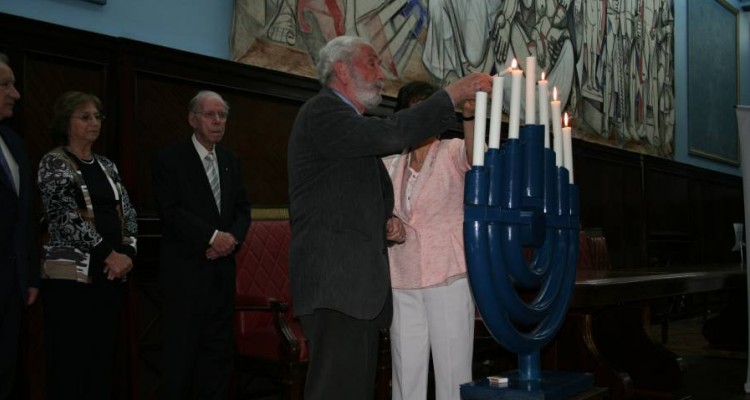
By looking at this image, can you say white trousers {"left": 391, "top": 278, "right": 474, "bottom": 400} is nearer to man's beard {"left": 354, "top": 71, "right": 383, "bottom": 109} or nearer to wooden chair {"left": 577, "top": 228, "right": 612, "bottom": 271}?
man's beard {"left": 354, "top": 71, "right": 383, "bottom": 109}

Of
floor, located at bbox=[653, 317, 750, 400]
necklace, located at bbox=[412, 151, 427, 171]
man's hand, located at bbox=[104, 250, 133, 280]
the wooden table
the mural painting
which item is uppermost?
the mural painting

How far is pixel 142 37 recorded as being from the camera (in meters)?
3.85

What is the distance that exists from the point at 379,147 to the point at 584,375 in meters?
0.82

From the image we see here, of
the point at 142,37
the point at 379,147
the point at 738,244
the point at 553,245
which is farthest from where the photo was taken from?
the point at 738,244

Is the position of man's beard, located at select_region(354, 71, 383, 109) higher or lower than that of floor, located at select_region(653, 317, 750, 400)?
higher

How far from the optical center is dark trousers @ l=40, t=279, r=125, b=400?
9.82 feet

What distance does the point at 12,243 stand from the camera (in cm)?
271

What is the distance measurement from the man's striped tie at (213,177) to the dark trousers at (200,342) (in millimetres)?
370

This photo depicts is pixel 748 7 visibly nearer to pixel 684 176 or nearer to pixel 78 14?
pixel 684 176

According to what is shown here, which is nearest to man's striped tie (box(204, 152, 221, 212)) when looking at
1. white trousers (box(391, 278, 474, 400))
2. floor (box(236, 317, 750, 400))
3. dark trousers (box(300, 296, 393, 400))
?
floor (box(236, 317, 750, 400))

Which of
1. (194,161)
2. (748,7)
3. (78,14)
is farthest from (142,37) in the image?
(748,7)

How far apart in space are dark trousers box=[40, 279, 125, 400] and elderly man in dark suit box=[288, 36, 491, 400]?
141 cm

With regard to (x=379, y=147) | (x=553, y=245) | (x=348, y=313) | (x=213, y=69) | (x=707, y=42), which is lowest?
(x=348, y=313)

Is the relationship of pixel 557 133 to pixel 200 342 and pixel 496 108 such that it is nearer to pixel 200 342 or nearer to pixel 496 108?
pixel 496 108
